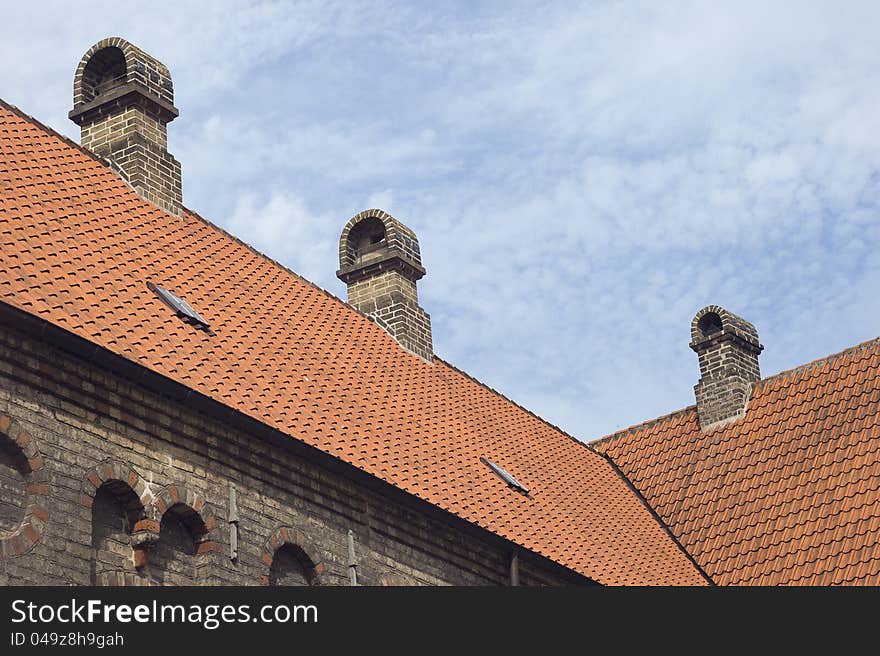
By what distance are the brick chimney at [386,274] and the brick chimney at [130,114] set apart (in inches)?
172

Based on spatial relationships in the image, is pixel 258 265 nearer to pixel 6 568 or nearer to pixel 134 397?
pixel 134 397

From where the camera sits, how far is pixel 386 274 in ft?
76.1

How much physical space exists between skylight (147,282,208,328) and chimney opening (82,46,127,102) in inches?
171

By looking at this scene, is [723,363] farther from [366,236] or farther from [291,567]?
[291,567]

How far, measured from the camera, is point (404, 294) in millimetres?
22953

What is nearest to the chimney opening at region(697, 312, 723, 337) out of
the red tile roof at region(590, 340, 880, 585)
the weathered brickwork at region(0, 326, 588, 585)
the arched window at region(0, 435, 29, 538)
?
the red tile roof at region(590, 340, 880, 585)

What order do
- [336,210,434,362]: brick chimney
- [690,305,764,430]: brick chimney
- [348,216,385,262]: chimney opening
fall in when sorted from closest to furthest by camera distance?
[336,210,434,362]: brick chimney, [348,216,385,262]: chimney opening, [690,305,764,430]: brick chimney

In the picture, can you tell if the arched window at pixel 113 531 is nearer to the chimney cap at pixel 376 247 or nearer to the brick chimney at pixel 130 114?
the brick chimney at pixel 130 114

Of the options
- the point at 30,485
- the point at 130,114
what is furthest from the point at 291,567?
the point at 130,114

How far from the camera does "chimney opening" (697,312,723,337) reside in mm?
25764

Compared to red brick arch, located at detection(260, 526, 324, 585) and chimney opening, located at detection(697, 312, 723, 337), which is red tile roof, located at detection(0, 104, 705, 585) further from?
chimney opening, located at detection(697, 312, 723, 337)

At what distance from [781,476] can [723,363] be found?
10.2 ft

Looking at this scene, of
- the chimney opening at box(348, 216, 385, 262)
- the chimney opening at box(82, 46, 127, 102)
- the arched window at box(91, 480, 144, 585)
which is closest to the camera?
the arched window at box(91, 480, 144, 585)

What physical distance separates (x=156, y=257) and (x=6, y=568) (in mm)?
5677
